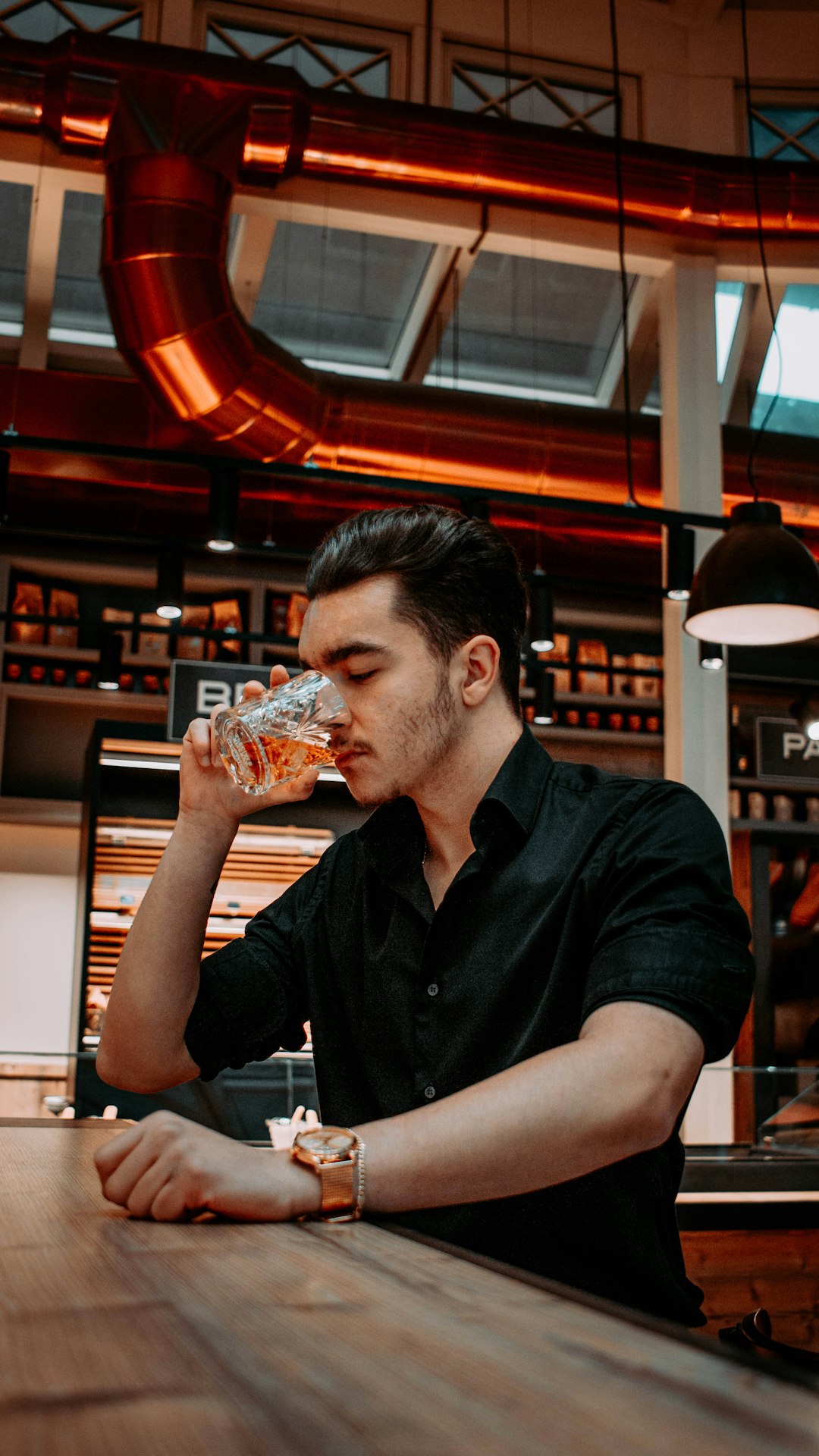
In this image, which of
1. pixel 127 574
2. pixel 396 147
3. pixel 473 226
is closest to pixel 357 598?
pixel 396 147

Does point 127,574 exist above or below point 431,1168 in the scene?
above

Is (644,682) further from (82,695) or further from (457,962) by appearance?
(457,962)

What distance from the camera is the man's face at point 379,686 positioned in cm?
125

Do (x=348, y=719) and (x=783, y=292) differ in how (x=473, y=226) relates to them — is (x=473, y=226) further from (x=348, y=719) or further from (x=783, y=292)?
(x=348, y=719)

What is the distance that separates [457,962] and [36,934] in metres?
4.93

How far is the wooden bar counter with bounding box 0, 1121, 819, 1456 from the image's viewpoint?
0.40 meters

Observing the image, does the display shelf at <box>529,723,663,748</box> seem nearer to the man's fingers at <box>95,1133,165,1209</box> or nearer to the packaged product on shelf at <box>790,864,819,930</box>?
the packaged product on shelf at <box>790,864,819,930</box>

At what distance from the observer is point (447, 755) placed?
1.30m

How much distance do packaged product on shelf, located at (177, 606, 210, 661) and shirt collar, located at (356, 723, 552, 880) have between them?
4.33 meters

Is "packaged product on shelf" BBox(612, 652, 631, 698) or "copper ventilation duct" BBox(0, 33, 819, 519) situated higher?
"copper ventilation duct" BBox(0, 33, 819, 519)

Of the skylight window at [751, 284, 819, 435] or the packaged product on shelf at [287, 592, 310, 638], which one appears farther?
the skylight window at [751, 284, 819, 435]

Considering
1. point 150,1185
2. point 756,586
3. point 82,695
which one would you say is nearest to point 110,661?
point 82,695

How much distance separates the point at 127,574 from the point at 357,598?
4787 mm

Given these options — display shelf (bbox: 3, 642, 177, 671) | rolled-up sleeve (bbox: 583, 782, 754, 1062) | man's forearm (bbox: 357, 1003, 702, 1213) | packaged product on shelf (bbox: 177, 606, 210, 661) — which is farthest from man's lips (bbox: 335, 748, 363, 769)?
packaged product on shelf (bbox: 177, 606, 210, 661)
